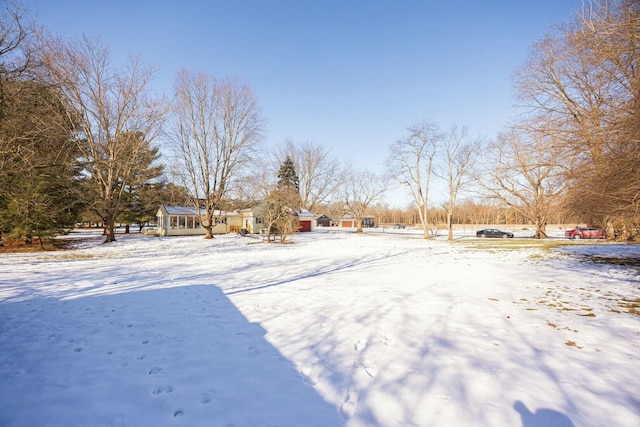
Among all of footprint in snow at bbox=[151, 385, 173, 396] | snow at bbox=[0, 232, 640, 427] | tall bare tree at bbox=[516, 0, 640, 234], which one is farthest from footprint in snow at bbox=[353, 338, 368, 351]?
tall bare tree at bbox=[516, 0, 640, 234]

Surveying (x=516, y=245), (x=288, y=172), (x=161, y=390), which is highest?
(x=288, y=172)

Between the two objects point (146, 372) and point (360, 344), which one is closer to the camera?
point (146, 372)

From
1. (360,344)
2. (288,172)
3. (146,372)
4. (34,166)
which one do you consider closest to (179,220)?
(288,172)

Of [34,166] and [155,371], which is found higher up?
[34,166]

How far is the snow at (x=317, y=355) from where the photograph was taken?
261 cm

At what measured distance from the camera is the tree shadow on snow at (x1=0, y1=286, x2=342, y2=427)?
101 inches

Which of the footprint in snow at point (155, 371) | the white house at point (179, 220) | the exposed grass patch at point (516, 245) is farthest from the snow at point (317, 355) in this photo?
the white house at point (179, 220)

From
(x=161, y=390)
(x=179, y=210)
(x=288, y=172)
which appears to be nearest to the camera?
(x=161, y=390)

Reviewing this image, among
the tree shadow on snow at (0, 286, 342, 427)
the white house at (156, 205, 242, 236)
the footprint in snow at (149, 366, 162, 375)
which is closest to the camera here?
the tree shadow on snow at (0, 286, 342, 427)

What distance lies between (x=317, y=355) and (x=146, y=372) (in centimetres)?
197

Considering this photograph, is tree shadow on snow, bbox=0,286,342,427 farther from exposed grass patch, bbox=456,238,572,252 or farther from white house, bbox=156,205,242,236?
white house, bbox=156,205,242,236

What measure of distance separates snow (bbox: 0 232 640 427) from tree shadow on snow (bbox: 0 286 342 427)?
2 centimetres

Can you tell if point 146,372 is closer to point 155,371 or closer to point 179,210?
point 155,371

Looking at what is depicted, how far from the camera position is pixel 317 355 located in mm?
3721
